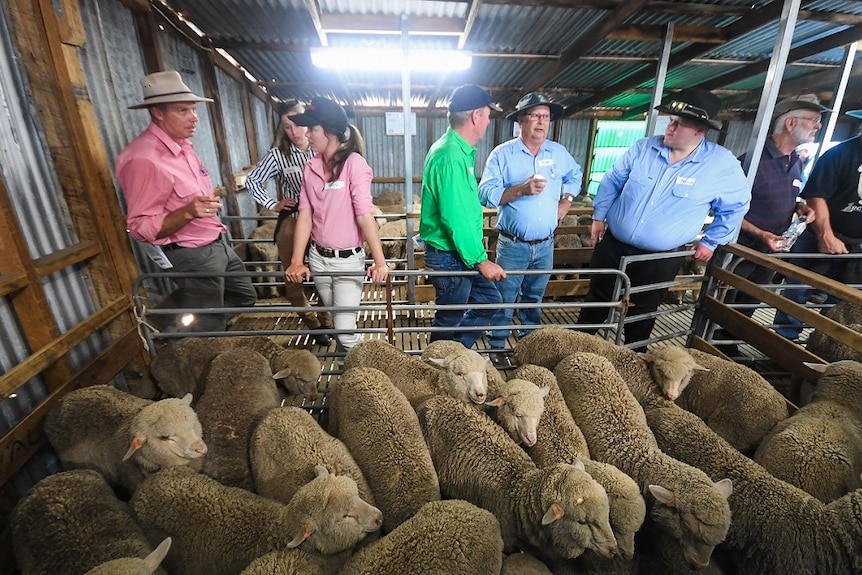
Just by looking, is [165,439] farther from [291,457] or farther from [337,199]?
[337,199]

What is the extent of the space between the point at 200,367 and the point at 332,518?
1921mm

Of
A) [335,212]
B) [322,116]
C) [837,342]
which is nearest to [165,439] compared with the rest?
[335,212]

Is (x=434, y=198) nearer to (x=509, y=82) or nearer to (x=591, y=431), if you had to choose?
(x=591, y=431)

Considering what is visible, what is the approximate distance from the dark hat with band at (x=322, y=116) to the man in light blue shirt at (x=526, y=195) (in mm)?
1679

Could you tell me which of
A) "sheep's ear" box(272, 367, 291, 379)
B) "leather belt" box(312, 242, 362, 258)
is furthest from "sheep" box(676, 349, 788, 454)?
"sheep's ear" box(272, 367, 291, 379)

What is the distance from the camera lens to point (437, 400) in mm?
Answer: 2365

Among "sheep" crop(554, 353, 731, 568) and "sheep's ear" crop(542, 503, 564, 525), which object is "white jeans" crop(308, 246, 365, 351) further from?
"sheep's ear" crop(542, 503, 564, 525)

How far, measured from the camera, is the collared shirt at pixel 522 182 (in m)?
3.82

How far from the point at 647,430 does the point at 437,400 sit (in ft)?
4.23

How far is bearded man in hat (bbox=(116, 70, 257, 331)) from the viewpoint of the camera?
255cm

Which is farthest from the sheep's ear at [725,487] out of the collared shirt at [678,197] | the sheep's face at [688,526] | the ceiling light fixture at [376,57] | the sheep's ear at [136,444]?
the ceiling light fixture at [376,57]

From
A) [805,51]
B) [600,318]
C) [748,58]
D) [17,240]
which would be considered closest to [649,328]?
[600,318]

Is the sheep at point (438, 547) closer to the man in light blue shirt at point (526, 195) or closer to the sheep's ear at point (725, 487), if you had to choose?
the sheep's ear at point (725, 487)

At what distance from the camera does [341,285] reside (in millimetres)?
3266
